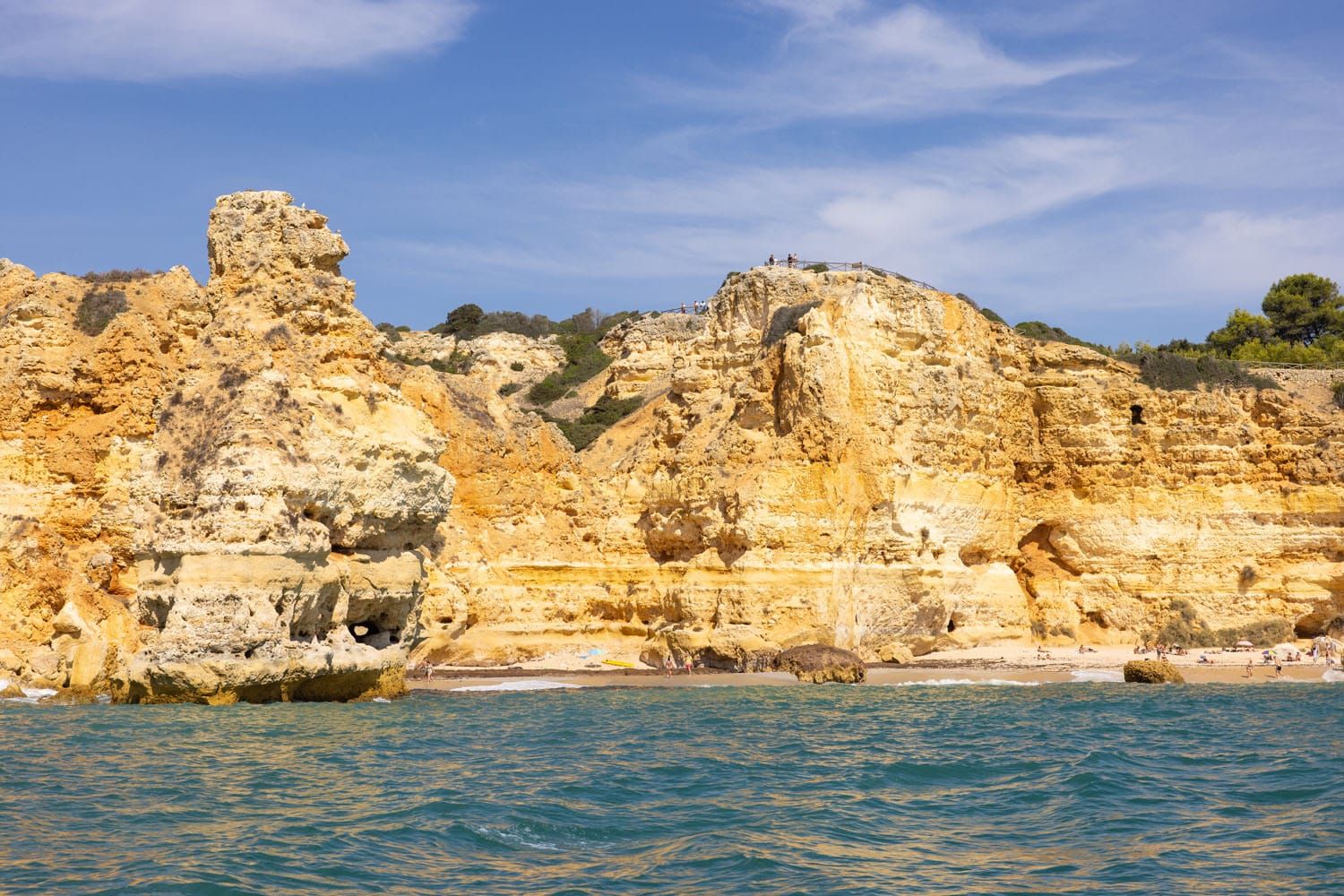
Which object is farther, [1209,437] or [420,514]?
[1209,437]

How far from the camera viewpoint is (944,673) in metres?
29.4

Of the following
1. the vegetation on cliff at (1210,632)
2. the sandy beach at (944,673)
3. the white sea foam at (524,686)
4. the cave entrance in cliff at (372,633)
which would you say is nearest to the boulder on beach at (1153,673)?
the sandy beach at (944,673)

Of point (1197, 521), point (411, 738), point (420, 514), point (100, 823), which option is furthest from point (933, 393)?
point (100, 823)

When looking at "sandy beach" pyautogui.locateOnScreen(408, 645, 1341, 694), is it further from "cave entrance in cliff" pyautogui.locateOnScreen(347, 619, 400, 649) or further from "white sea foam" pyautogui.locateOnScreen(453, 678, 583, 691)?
"cave entrance in cliff" pyautogui.locateOnScreen(347, 619, 400, 649)

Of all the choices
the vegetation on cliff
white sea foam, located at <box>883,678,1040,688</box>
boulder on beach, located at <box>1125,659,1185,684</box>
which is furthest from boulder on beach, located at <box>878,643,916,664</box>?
the vegetation on cliff

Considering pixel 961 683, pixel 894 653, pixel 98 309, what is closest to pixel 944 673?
pixel 961 683

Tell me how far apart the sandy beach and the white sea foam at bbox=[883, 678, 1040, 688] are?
0.03m

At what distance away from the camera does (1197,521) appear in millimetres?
35062

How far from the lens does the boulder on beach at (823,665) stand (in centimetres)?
2806

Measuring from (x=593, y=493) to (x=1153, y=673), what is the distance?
44.9 ft

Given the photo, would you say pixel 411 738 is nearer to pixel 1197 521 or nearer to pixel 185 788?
pixel 185 788

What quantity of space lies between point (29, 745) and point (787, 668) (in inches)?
624

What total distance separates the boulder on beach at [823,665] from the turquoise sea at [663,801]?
18.5ft

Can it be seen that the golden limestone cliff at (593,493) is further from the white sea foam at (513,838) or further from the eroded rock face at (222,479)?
the white sea foam at (513,838)
